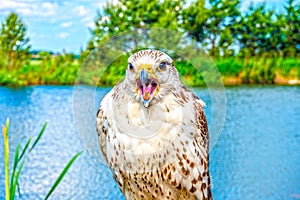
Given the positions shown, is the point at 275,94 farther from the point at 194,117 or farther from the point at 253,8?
the point at 194,117

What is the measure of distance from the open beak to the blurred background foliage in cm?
1569

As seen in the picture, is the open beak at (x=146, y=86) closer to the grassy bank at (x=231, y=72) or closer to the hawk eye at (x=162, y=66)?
the hawk eye at (x=162, y=66)

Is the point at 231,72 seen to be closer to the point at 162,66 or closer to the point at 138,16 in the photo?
the point at 138,16

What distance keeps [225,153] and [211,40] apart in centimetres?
1071

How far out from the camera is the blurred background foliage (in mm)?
18766

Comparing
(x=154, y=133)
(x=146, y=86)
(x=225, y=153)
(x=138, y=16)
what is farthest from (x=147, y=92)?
(x=138, y=16)

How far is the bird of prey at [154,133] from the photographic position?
5.26 ft

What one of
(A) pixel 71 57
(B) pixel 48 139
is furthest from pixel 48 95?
(B) pixel 48 139

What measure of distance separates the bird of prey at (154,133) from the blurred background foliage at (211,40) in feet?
50.5

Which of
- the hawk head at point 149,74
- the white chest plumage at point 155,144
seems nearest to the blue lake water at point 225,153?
the white chest plumage at point 155,144

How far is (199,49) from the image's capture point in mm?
1697

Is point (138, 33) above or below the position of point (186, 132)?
above

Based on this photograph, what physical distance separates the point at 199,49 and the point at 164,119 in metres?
0.24

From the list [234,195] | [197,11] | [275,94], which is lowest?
[234,195]
